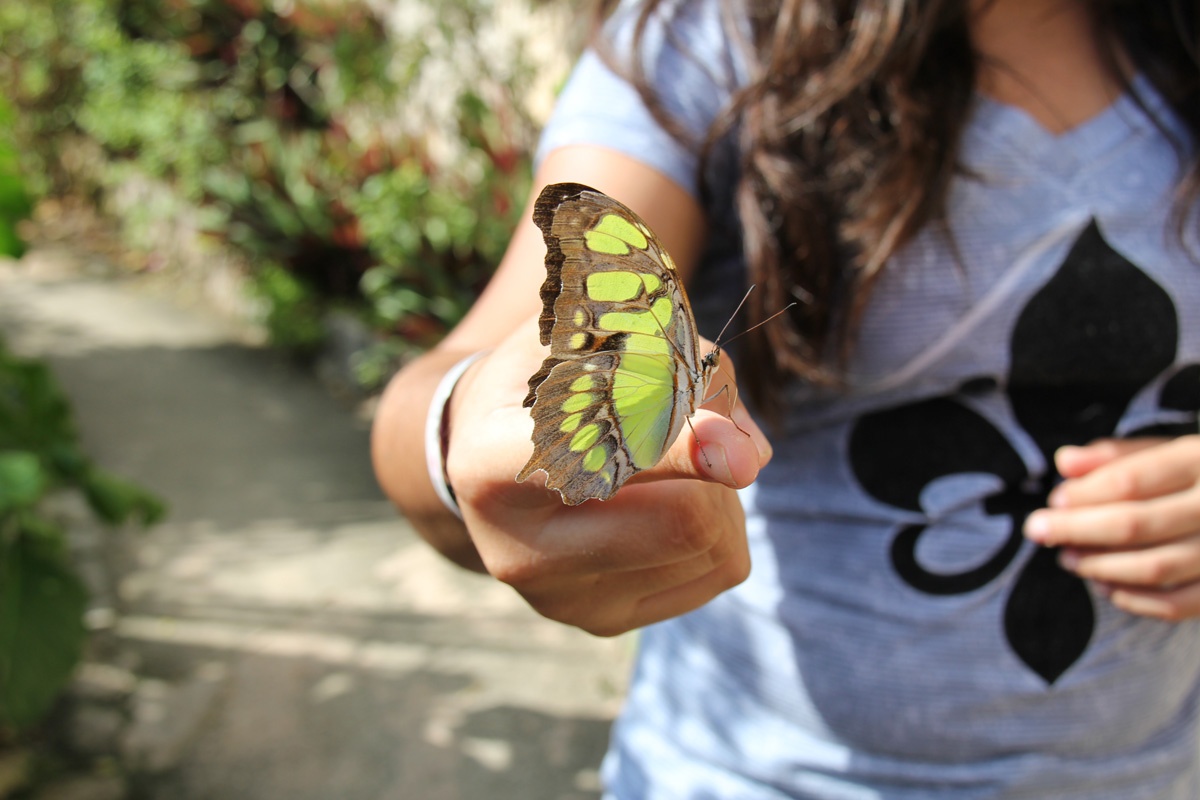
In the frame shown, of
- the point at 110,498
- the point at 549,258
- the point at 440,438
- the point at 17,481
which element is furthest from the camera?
the point at 110,498

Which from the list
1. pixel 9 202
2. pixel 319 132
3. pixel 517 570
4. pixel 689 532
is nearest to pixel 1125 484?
pixel 689 532

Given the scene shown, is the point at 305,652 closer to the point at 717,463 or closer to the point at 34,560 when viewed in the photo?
the point at 34,560

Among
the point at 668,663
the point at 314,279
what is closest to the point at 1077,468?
the point at 668,663

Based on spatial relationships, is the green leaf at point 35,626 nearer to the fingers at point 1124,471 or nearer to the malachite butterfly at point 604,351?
the malachite butterfly at point 604,351

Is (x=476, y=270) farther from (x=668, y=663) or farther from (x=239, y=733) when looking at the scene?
(x=668, y=663)

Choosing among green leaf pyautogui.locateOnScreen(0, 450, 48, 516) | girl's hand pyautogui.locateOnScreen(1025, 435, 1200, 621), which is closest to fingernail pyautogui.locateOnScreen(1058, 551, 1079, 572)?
girl's hand pyautogui.locateOnScreen(1025, 435, 1200, 621)
